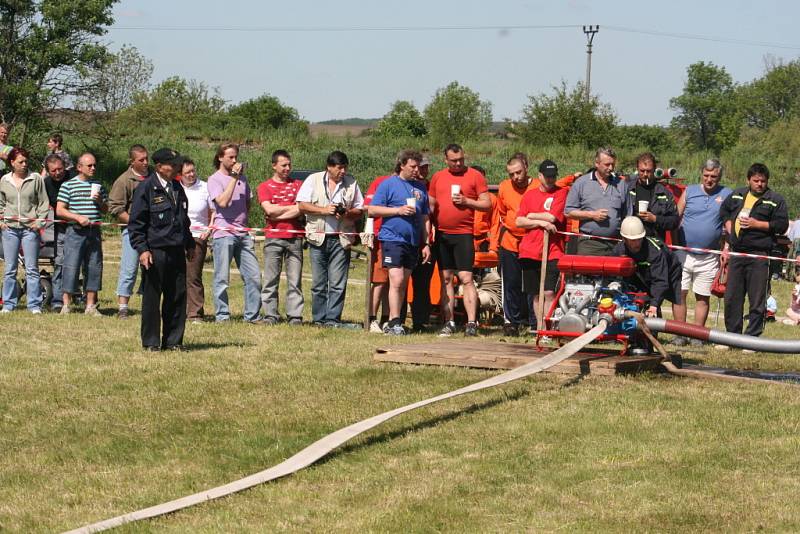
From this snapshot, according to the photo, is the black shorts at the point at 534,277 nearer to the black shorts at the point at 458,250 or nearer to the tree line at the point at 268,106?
the black shorts at the point at 458,250

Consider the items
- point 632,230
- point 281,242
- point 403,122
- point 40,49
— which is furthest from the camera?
point 403,122

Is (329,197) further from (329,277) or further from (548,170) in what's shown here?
(548,170)

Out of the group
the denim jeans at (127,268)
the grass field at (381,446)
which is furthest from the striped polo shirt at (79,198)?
the grass field at (381,446)

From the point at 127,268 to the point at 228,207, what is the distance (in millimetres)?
1453

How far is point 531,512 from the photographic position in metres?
6.12

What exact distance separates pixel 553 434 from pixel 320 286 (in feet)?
20.3

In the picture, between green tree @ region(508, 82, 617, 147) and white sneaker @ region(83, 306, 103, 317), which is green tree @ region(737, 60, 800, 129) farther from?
white sneaker @ region(83, 306, 103, 317)

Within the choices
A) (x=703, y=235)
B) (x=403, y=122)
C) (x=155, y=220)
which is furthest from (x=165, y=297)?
(x=403, y=122)

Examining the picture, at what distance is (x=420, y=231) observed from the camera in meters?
13.1

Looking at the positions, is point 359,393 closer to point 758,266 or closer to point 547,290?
point 547,290

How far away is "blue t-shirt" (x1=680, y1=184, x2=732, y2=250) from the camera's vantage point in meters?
13.4

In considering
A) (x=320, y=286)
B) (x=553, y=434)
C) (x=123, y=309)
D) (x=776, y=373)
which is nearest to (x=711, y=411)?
(x=553, y=434)

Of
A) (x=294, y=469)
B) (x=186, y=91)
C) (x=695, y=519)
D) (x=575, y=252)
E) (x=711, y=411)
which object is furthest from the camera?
(x=186, y=91)

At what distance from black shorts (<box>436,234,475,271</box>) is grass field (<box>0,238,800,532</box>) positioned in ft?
8.35
